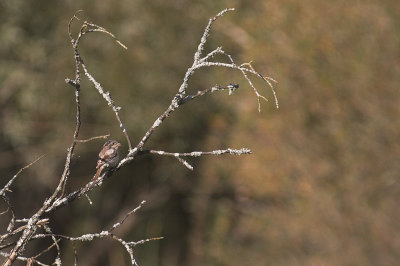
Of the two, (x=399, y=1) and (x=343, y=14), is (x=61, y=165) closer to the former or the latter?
(x=343, y=14)

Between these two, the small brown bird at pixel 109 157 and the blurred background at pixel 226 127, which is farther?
the blurred background at pixel 226 127

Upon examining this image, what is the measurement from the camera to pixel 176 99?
2.58 m

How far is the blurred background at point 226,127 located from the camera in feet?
31.5

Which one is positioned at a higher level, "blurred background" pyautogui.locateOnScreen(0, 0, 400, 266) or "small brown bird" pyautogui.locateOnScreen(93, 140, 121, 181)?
"blurred background" pyautogui.locateOnScreen(0, 0, 400, 266)

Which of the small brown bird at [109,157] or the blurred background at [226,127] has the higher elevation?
the blurred background at [226,127]

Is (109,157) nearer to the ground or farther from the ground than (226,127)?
nearer to the ground

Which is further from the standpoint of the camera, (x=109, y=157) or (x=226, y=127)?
(x=226, y=127)

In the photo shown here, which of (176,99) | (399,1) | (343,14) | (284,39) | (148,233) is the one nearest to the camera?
(176,99)

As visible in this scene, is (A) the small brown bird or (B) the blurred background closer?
(A) the small brown bird

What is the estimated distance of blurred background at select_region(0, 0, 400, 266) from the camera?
959 centimetres

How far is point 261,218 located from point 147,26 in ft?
11.0

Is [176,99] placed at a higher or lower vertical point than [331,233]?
lower

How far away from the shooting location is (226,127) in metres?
13.2

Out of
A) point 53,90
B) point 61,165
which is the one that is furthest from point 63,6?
point 61,165
